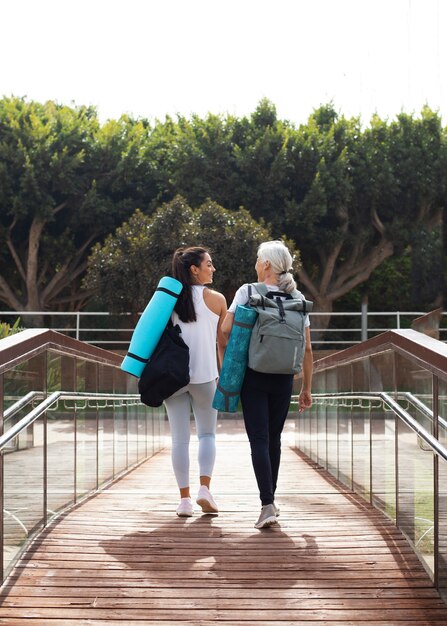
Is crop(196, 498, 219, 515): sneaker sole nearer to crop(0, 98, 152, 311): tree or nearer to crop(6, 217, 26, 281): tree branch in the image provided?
crop(0, 98, 152, 311): tree

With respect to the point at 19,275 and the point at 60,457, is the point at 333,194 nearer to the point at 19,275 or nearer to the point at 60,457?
the point at 19,275

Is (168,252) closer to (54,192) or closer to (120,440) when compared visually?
(54,192)

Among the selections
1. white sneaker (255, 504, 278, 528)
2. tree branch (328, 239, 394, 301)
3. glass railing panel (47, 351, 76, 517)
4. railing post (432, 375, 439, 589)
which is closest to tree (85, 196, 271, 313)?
tree branch (328, 239, 394, 301)

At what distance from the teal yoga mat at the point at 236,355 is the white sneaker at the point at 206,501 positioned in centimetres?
61

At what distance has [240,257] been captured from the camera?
2653 cm

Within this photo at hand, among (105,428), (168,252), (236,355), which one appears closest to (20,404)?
(236,355)

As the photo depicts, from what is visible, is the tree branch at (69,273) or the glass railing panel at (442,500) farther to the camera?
the tree branch at (69,273)

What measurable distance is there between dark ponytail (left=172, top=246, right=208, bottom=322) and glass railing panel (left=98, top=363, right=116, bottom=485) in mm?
2285

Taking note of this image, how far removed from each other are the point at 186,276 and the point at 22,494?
Answer: 6.01 ft

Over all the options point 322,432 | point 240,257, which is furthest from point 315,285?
point 322,432

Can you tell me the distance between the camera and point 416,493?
5.08m

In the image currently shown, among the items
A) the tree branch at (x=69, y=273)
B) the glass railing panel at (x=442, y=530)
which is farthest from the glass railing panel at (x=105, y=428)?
the tree branch at (x=69, y=273)

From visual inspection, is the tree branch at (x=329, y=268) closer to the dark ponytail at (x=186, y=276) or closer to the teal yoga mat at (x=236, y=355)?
the dark ponytail at (x=186, y=276)

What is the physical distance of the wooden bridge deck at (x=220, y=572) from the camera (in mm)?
4016
